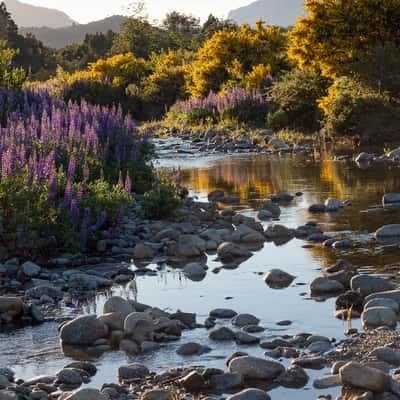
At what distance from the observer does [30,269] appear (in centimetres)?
870

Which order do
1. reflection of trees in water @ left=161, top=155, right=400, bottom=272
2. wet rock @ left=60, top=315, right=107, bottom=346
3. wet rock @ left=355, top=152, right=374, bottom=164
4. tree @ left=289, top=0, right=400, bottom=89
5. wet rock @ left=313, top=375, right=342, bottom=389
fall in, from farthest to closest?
tree @ left=289, top=0, right=400, bottom=89
wet rock @ left=355, top=152, right=374, bottom=164
reflection of trees in water @ left=161, top=155, right=400, bottom=272
wet rock @ left=60, top=315, right=107, bottom=346
wet rock @ left=313, top=375, right=342, bottom=389

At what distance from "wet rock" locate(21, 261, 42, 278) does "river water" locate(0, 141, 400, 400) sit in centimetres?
98

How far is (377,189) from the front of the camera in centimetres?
1396

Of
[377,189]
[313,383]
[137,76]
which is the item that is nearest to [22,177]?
[313,383]

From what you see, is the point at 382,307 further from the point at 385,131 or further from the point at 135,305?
the point at 385,131

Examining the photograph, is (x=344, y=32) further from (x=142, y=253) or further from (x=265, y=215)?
(x=142, y=253)

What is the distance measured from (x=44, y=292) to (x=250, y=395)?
3.35 meters

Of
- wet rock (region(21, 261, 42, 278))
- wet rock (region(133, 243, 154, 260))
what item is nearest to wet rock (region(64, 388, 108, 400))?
wet rock (region(21, 261, 42, 278))

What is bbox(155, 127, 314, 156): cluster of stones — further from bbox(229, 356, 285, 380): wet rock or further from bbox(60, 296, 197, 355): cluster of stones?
bbox(229, 356, 285, 380): wet rock

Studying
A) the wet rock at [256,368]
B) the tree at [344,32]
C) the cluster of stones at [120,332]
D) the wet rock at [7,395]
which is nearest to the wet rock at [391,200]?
the cluster of stones at [120,332]

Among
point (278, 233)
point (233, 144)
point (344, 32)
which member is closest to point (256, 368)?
point (278, 233)

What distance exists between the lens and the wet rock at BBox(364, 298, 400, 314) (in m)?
6.71

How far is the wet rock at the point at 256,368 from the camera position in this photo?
5.50m

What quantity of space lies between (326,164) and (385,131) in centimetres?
354
